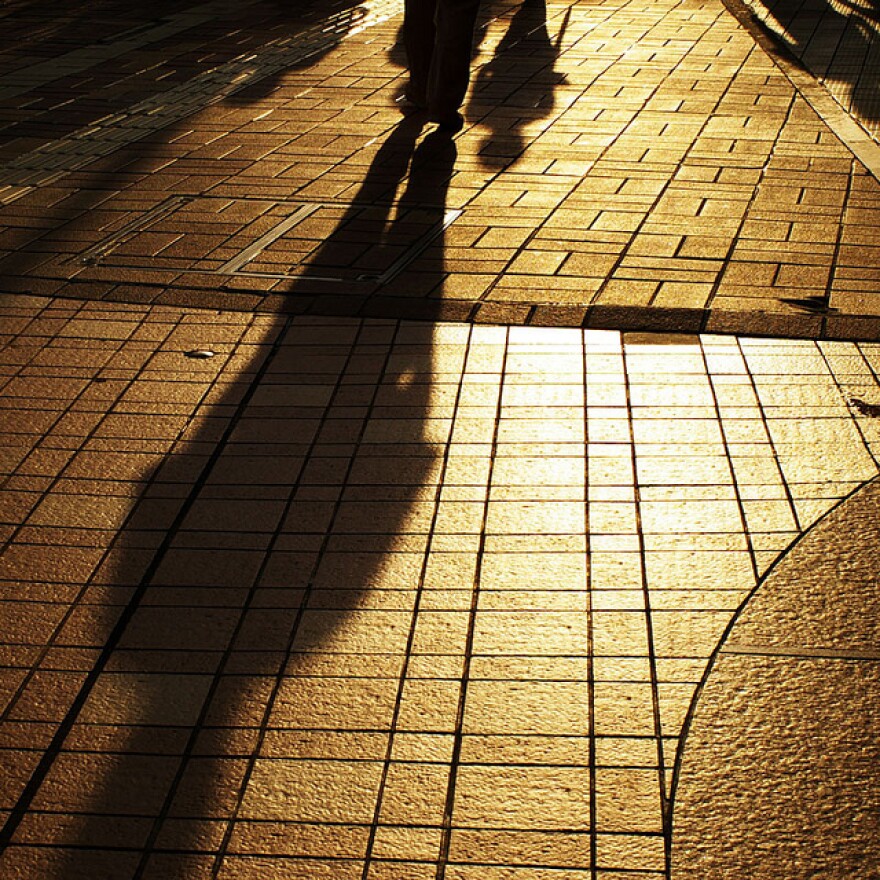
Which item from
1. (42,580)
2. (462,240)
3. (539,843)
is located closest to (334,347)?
(462,240)

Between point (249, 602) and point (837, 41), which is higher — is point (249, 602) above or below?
above

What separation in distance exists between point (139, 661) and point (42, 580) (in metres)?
0.48

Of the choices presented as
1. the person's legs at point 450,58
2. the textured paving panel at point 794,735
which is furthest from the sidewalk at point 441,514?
the person's legs at point 450,58

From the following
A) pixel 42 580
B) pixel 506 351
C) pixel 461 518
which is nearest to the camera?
pixel 42 580

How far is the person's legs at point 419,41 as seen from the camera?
707 centimetres

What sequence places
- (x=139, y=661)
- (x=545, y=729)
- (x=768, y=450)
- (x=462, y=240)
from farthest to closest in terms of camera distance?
(x=462, y=240), (x=768, y=450), (x=139, y=661), (x=545, y=729)

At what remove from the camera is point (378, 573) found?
3061mm

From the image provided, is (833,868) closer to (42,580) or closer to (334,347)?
(42,580)

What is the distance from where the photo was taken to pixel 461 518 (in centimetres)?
329

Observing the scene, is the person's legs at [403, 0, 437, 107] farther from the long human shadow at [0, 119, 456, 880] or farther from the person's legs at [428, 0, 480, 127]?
the long human shadow at [0, 119, 456, 880]

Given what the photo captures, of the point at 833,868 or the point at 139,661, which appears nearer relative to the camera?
the point at 833,868

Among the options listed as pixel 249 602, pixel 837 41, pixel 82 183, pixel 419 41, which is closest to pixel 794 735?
pixel 249 602

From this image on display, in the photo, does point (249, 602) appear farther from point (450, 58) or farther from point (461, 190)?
point (450, 58)

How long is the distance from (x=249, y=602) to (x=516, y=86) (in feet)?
19.5
